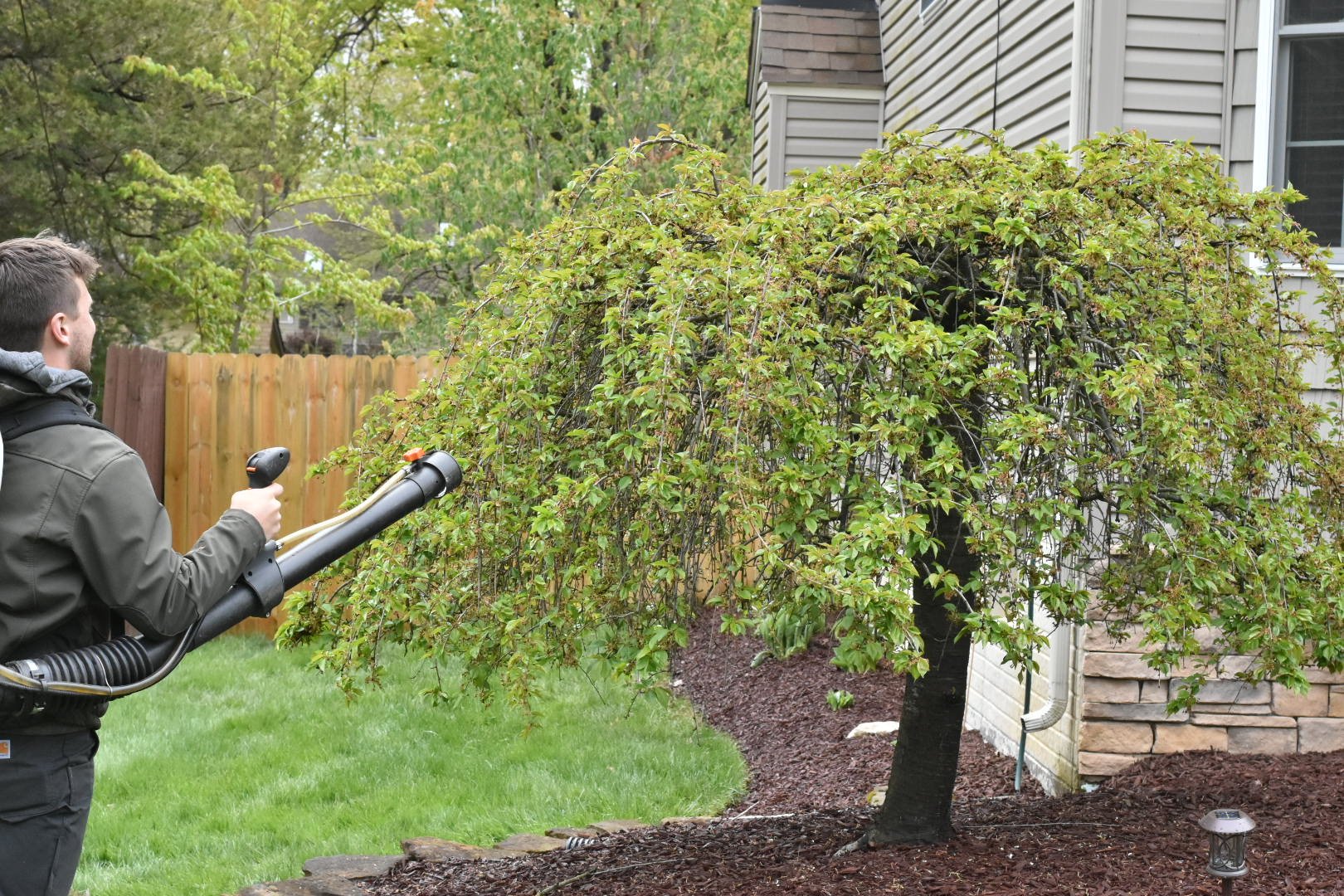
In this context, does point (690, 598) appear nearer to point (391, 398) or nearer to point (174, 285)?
point (391, 398)

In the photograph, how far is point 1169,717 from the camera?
4840mm

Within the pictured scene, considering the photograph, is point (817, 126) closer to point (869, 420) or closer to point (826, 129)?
point (826, 129)

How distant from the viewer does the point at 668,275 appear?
9.84 feet

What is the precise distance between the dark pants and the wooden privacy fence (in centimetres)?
633

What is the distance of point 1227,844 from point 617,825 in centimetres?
249

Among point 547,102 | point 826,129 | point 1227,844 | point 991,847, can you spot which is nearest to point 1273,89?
point 991,847

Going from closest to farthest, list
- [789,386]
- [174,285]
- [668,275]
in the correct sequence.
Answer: [789,386] < [668,275] < [174,285]

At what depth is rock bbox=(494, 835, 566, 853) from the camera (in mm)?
4484

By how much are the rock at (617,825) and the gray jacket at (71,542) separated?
105 inches

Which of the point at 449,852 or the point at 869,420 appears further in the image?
the point at 449,852

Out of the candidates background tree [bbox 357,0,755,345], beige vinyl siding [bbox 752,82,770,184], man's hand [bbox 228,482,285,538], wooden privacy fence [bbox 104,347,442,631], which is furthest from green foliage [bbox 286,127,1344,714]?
background tree [bbox 357,0,755,345]

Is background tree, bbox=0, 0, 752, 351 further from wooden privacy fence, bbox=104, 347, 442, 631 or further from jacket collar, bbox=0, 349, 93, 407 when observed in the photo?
jacket collar, bbox=0, 349, 93, 407

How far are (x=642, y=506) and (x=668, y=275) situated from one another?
56 centimetres

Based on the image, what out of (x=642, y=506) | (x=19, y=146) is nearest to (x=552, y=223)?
(x=642, y=506)
